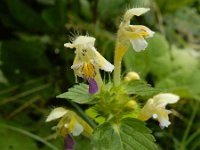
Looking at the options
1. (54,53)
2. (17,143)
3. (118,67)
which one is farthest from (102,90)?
(54,53)

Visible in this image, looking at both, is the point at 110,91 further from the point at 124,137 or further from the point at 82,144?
the point at 82,144

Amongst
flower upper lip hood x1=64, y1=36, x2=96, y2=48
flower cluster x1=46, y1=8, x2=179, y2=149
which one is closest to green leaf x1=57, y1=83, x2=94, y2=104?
flower cluster x1=46, y1=8, x2=179, y2=149

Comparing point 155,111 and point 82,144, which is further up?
point 155,111

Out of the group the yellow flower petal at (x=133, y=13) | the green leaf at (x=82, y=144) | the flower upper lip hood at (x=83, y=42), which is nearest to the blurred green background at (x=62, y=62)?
the green leaf at (x=82, y=144)

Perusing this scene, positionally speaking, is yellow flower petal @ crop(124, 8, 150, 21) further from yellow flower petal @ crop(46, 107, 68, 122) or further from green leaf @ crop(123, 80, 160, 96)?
yellow flower petal @ crop(46, 107, 68, 122)

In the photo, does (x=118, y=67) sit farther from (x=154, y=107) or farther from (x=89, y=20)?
(x=89, y=20)

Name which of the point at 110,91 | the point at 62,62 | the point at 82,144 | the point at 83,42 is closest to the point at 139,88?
the point at 110,91

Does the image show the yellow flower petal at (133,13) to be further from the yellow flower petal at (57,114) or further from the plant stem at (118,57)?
the yellow flower petal at (57,114)
